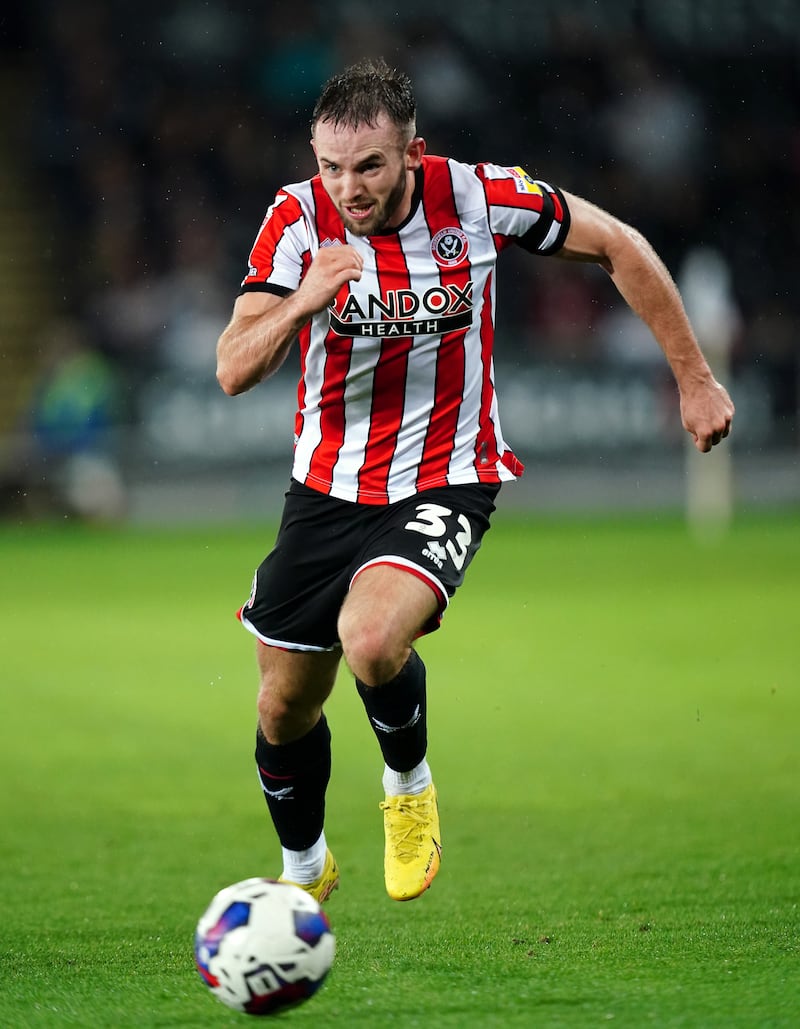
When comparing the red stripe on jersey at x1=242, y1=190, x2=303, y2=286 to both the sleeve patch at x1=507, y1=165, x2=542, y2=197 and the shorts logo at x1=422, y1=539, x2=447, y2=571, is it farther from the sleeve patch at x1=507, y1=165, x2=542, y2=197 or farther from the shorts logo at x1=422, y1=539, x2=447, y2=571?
the shorts logo at x1=422, y1=539, x2=447, y2=571

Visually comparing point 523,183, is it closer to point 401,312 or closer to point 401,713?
point 401,312

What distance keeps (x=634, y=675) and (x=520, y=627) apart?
5.80ft

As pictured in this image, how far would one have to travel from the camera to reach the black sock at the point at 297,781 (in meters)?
5.01

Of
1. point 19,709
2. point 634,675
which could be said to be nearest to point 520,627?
point 634,675

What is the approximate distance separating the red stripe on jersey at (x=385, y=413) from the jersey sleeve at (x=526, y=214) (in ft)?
1.12

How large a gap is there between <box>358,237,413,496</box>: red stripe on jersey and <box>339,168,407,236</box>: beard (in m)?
0.14

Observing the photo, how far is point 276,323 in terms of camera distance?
4.27 meters

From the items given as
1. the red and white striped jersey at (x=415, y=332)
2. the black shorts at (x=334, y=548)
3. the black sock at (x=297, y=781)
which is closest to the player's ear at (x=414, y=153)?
the red and white striped jersey at (x=415, y=332)

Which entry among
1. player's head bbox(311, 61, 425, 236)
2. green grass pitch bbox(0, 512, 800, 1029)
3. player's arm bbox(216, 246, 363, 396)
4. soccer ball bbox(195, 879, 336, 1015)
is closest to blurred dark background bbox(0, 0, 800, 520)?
green grass pitch bbox(0, 512, 800, 1029)

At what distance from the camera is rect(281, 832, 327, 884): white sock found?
5.02 metres

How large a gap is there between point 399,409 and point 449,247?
1.60ft

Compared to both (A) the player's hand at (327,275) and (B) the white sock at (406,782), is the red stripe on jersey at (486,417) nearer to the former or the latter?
(A) the player's hand at (327,275)

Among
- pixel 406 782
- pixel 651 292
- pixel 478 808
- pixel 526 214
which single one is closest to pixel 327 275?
pixel 526 214

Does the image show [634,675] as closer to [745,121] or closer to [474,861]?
[474,861]
